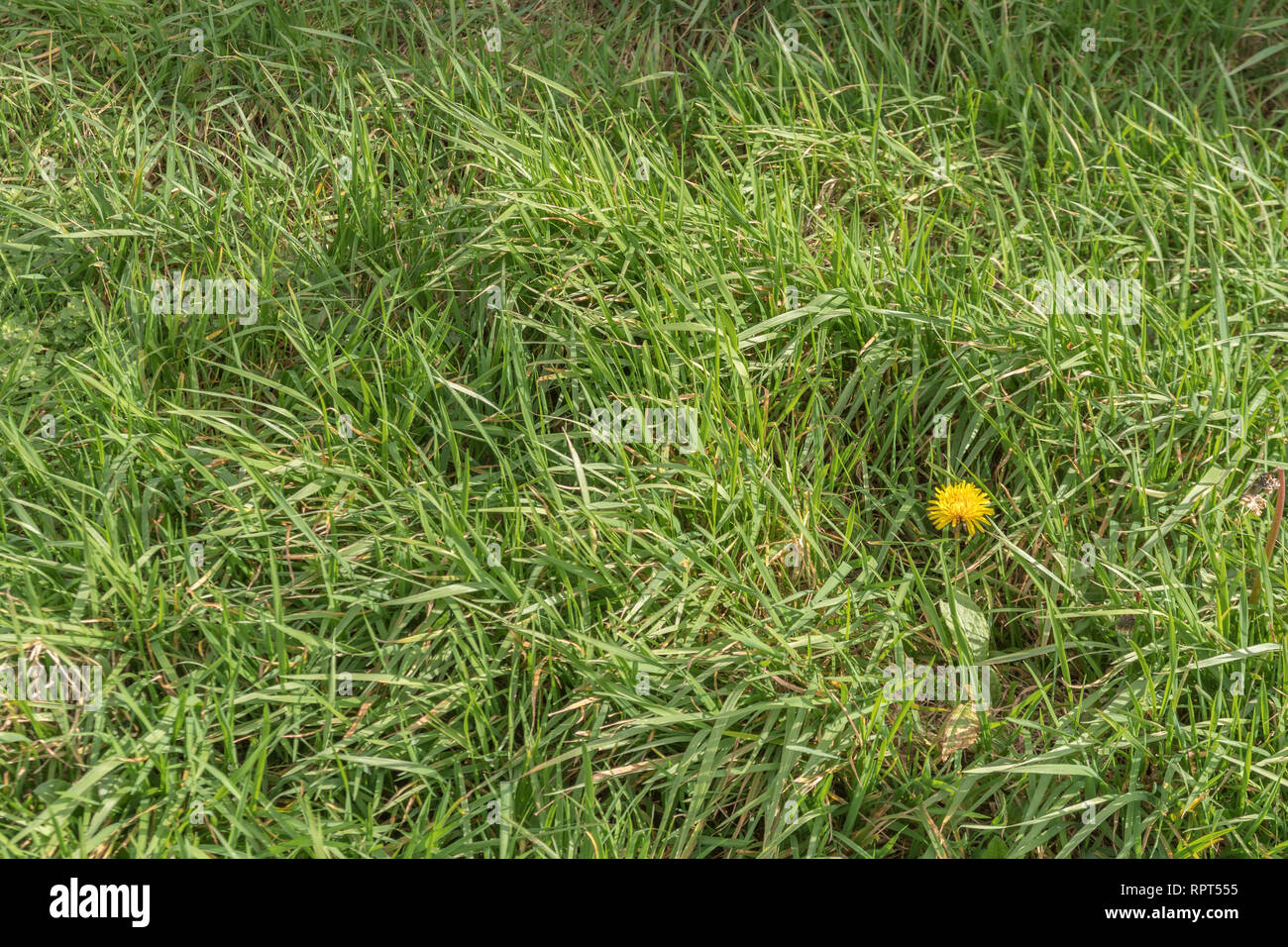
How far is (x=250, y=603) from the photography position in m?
2.55

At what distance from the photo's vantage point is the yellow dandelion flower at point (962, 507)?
2.61m

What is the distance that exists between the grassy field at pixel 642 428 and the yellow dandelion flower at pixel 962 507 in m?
0.07

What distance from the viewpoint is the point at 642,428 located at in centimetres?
273

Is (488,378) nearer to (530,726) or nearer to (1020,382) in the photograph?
(530,726)

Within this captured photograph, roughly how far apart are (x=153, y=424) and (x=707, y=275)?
1.52 meters

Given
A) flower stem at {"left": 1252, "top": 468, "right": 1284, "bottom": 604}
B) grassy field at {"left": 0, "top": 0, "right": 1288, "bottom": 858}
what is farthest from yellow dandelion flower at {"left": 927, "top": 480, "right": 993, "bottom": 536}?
flower stem at {"left": 1252, "top": 468, "right": 1284, "bottom": 604}

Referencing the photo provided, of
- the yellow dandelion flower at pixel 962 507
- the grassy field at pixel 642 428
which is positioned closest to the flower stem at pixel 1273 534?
the grassy field at pixel 642 428

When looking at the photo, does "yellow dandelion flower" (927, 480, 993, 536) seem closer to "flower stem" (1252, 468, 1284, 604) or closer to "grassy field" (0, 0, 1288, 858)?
"grassy field" (0, 0, 1288, 858)

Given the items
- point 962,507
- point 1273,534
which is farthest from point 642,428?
point 1273,534

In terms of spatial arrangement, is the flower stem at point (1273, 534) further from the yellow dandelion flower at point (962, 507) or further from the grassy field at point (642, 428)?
the yellow dandelion flower at point (962, 507)

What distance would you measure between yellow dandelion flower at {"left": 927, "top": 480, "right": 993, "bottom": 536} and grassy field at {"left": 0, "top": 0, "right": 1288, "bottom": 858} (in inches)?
2.7

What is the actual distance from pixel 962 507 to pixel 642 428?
81 centimetres

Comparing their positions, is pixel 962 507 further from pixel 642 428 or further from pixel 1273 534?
pixel 642 428

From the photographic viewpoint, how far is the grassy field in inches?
91.3
